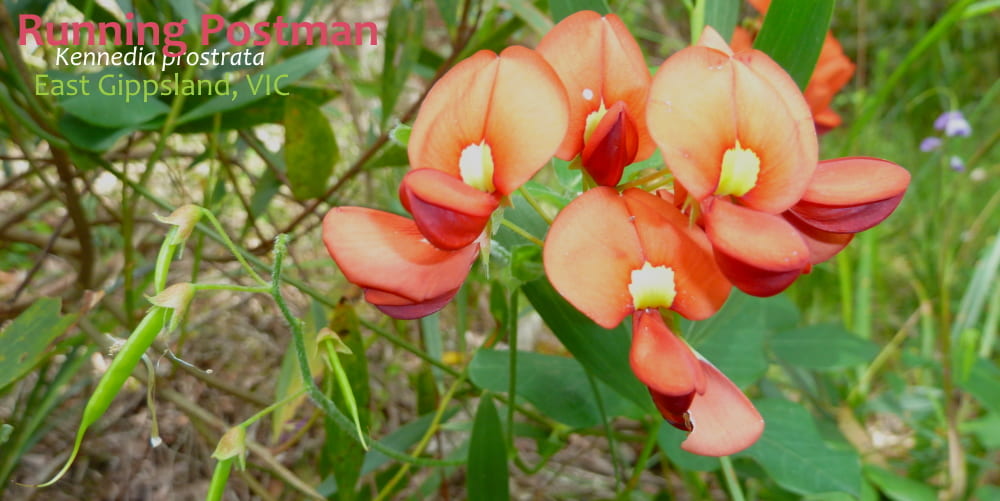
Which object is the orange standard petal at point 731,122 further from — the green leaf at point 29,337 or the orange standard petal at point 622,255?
the green leaf at point 29,337

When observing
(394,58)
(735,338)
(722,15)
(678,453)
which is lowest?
(678,453)

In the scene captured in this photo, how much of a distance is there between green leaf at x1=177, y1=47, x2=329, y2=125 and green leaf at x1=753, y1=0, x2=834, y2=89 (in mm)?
485

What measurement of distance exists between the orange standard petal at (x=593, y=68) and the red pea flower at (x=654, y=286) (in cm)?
8

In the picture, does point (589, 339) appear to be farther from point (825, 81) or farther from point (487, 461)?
point (825, 81)

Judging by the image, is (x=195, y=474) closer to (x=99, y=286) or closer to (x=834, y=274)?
(x=99, y=286)

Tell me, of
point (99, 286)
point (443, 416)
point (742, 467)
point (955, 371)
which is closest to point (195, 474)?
point (99, 286)

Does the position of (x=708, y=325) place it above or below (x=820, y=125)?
below

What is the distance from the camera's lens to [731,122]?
0.45 meters

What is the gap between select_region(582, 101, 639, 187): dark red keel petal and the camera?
1.47 ft

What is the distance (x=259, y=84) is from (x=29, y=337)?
36cm

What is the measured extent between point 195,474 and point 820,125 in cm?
112

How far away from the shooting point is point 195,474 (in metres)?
1.14

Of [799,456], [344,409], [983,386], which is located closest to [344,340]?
[344,409]

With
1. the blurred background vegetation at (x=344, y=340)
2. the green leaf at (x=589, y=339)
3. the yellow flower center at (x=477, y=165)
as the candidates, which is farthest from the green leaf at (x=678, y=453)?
the yellow flower center at (x=477, y=165)
